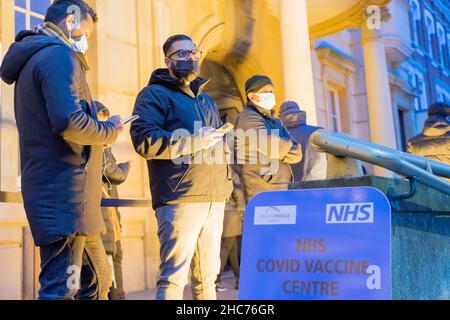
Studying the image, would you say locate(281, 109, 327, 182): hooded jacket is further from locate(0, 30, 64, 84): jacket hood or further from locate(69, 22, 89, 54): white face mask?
locate(0, 30, 64, 84): jacket hood

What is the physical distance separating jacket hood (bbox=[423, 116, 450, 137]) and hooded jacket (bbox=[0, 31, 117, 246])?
154 inches

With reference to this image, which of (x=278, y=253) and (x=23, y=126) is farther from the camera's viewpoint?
(x=23, y=126)

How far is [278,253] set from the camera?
1686 millimetres

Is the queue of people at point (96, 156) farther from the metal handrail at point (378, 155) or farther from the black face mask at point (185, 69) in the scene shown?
the metal handrail at point (378, 155)

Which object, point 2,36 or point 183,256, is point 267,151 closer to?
point 183,256

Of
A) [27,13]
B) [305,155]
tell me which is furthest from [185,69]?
[27,13]

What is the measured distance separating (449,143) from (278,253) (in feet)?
13.5

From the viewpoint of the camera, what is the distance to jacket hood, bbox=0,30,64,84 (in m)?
2.48

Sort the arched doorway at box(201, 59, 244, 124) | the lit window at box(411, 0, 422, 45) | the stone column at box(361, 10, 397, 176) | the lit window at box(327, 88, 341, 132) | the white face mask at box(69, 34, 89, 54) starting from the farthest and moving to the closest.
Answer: the lit window at box(411, 0, 422, 45) < the lit window at box(327, 88, 341, 132) < the stone column at box(361, 10, 397, 176) < the arched doorway at box(201, 59, 244, 124) < the white face mask at box(69, 34, 89, 54)

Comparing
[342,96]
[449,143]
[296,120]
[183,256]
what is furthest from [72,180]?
[342,96]

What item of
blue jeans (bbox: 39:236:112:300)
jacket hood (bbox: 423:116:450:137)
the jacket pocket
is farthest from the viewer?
jacket hood (bbox: 423:116:450:137)

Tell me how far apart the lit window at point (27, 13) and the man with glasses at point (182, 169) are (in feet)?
9.02

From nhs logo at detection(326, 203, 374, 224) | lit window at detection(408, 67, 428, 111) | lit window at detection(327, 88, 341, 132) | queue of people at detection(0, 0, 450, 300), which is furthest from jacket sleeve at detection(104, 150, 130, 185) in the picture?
lit window at detection(408, 67, 428, 111)

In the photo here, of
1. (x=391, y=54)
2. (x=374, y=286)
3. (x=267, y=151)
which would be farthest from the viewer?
(x=391, y=54)
